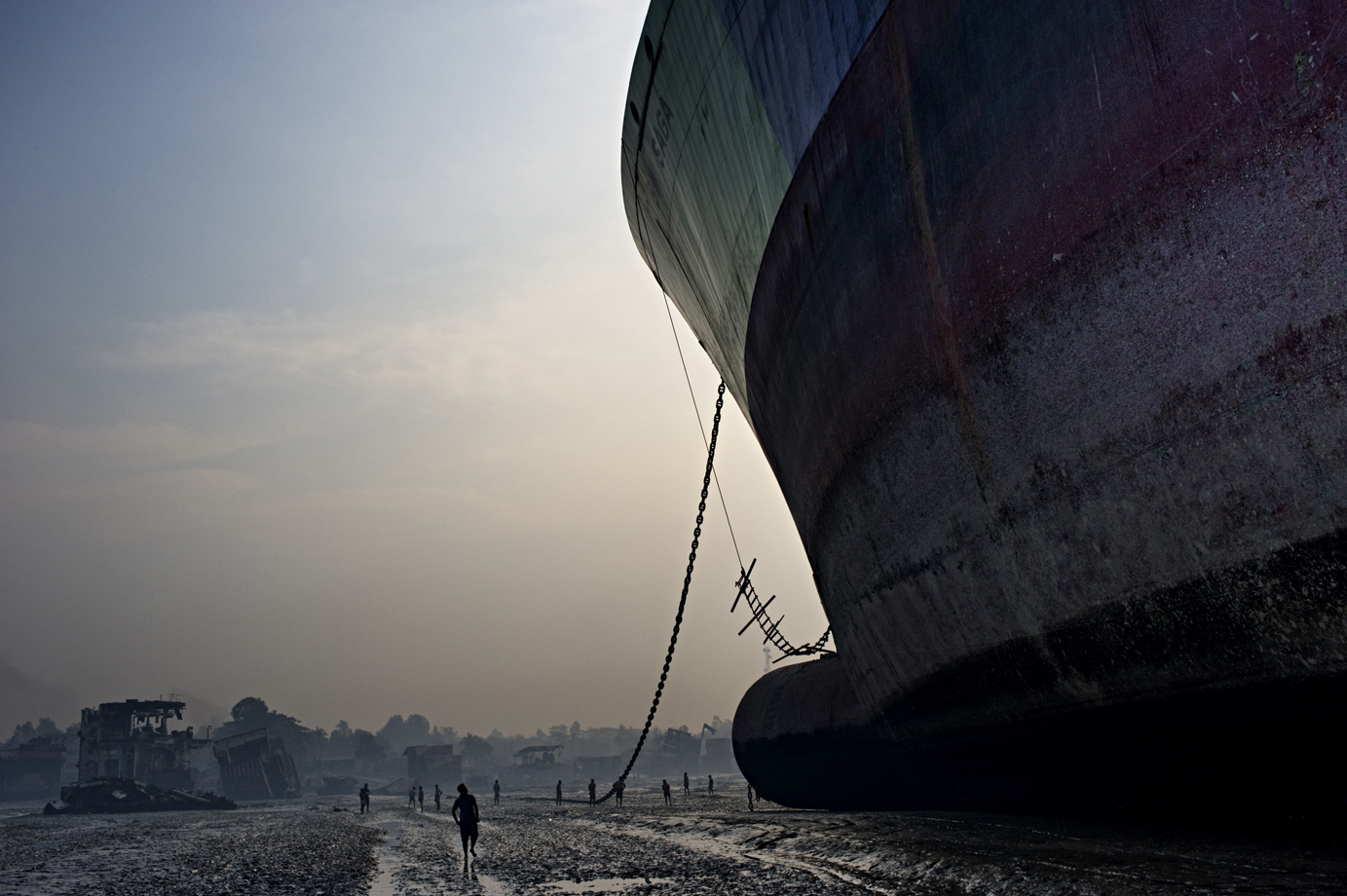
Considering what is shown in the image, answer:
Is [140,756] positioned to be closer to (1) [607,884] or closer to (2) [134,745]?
(2) [134,745]

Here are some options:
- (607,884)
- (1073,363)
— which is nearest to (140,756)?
(607,884)

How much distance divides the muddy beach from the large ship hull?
381 millimetres

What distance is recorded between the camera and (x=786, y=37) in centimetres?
681

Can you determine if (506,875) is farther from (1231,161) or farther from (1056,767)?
(1231,161)

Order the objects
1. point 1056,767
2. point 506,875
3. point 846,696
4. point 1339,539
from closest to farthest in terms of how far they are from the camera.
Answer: point 1339,539 → point 1056,767 → point 506,875 → point 846,696

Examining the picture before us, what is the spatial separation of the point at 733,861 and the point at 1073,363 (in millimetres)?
6259

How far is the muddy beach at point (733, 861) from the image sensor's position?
4.45m

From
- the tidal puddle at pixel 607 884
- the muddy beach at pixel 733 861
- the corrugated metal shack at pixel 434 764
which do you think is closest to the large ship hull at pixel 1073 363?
the muddy beach at pixel 733 861

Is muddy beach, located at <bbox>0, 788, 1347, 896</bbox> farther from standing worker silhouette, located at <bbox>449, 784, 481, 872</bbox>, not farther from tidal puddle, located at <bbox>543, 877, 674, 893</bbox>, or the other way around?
standing worker silhouette, located at <bbox>449, 784, 481, 872</bbox>

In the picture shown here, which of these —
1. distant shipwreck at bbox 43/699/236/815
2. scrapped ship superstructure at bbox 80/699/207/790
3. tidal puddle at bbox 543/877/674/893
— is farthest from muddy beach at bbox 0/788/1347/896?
scrapped ship superstructure at bbox 80/699/207/790

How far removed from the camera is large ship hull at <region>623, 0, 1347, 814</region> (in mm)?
3547

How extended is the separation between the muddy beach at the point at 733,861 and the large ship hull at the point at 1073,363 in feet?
1.25

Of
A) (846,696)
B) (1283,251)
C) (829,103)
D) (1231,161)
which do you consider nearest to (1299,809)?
(1283,251)

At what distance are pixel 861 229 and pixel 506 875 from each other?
7607 millimetres
